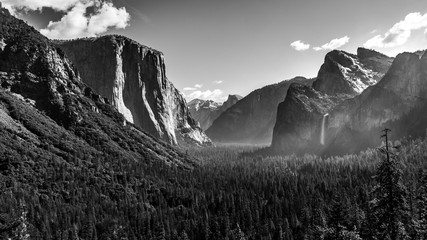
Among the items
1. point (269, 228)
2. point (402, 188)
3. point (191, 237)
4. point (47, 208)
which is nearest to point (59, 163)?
point (47, 208)

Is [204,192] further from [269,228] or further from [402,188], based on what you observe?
[402,188]

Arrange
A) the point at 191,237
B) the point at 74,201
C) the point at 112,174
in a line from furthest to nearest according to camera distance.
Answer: the point at 112,174
the point at 74,201
the point at 191,237

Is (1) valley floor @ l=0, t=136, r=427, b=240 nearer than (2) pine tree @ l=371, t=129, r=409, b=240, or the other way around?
(2) pine tree @ l=371, t=129, r=409, b=240

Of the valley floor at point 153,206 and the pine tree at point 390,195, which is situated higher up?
the pine tree at point 390,195

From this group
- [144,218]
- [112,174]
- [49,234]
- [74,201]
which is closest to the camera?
[49,234]

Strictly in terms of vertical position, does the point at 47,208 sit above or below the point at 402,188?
below

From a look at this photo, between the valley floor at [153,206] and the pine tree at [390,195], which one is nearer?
the pine tree at [390,195]

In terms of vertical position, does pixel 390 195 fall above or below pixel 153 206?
above

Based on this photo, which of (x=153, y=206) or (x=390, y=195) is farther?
(x=153, y=206)
